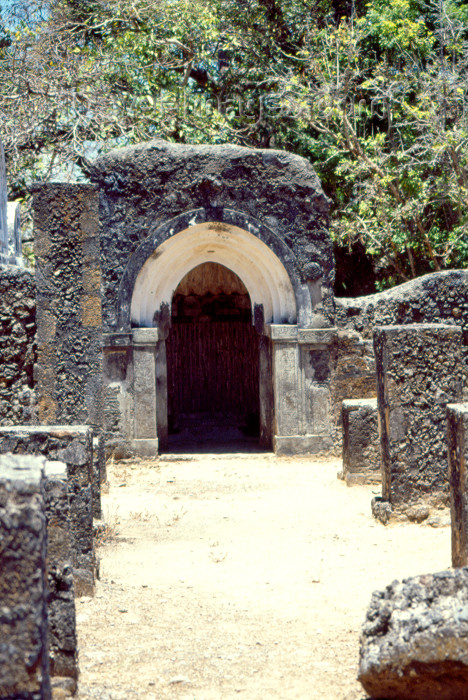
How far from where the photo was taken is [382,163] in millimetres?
13469

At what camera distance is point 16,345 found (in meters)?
6.98

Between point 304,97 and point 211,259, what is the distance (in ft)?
14.1

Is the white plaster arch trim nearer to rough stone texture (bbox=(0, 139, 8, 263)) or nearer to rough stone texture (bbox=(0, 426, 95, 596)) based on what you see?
rough stone texture (bbox=(0, 139, 8, 263))

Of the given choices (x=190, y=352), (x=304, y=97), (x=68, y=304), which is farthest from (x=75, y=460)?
(x=304, y=97)

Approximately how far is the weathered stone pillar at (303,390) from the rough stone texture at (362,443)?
1.88 m

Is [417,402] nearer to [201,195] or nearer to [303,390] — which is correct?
[303,390]

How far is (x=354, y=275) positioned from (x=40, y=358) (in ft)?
32.4

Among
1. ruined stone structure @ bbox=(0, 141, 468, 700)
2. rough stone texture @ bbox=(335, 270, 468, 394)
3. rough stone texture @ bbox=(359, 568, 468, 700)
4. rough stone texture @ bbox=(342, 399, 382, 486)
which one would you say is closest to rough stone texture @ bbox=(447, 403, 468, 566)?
ruined stone structure @ bbox=(0, 141, 468, 700)

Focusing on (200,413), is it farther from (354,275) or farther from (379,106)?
(379,106)

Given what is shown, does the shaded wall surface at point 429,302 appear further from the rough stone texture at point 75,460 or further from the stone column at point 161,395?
the rough stone texture at point 75,460

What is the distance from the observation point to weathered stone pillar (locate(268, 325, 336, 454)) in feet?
33.7

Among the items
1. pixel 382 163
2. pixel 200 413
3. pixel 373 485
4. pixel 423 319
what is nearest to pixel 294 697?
pixel 373 485

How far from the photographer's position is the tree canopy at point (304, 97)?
1320 centimetres

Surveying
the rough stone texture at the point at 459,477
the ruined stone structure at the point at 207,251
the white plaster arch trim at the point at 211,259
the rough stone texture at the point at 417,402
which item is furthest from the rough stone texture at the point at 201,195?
the rough stone texture at the point at 459,477
